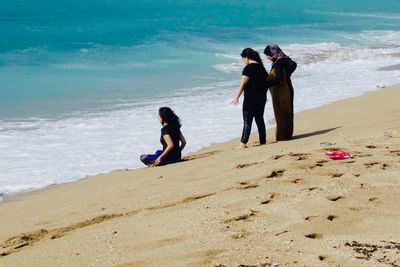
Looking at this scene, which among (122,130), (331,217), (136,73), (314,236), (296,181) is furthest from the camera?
(136,73)

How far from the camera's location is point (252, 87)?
908cm

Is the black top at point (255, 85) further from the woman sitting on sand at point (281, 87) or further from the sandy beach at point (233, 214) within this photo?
the sandy beach at point (233, 214)

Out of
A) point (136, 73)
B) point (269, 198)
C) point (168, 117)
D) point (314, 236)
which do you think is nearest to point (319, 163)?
point (269, 198)

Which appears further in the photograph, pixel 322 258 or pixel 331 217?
pixel 331 217

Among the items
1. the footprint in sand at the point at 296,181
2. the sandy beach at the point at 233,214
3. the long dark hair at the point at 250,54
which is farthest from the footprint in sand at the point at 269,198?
the long dark hair at the point at 250,54

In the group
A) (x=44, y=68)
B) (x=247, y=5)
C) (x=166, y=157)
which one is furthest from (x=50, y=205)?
(x=247, y=5)

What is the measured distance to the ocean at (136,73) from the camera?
11102 millimetres

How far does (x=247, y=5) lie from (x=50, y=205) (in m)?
52.9

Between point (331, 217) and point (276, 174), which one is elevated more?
point (276, 174)

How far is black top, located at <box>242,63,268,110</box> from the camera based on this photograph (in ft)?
29.6

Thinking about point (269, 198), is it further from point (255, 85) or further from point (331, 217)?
point (255, 85)

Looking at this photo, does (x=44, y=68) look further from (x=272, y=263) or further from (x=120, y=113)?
(x=272, y=263)

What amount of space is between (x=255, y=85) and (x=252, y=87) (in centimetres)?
5

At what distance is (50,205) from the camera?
23.4 ft
